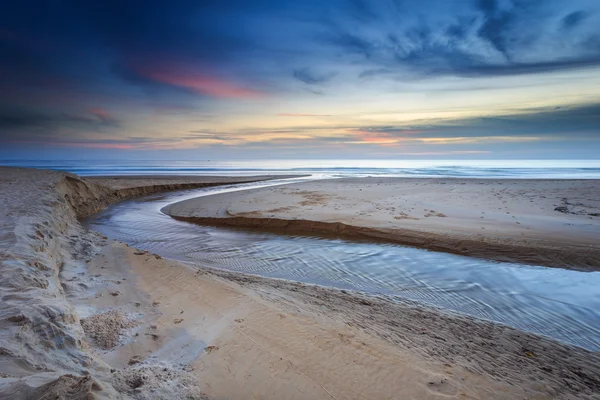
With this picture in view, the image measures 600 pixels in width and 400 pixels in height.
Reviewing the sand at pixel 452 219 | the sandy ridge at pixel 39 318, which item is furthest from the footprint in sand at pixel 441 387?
the sand at pixel 452 219

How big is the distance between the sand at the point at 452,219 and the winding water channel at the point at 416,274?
0.69m

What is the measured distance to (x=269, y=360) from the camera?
3.50 m

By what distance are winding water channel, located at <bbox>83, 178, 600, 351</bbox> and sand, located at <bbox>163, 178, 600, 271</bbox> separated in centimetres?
69

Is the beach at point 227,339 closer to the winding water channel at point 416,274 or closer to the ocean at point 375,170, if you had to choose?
the winding water channel at point 416,274

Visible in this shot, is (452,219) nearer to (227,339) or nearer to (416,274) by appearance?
(416,274)

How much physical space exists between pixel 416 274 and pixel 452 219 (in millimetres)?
5331

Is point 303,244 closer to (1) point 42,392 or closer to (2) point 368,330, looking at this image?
(2) point 368,330

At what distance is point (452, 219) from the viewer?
1141 cm

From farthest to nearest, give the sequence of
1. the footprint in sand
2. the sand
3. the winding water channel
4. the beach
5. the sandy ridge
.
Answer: the sand
the winding water channel
the footprint in sand
the beach
the sandy ridge

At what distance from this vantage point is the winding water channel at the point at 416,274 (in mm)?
5246

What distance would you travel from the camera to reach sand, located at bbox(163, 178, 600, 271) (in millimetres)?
8297

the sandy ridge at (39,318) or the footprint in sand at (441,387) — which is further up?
the sandy ridge at (39,318)

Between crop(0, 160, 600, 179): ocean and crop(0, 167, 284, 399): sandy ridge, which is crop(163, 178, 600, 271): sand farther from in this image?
crop(0, 160, 600, 179): ocean

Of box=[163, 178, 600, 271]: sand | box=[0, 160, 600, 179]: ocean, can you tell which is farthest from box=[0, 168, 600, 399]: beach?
box=[0, 160, 600, 179]: ocean
